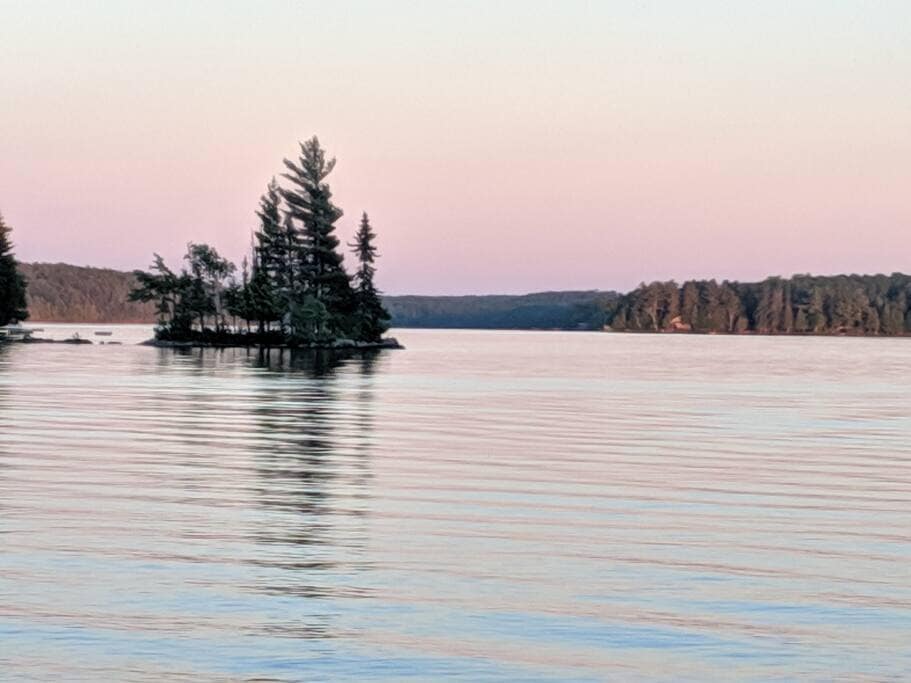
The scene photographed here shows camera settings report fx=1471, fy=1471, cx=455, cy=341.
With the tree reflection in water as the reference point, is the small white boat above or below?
above

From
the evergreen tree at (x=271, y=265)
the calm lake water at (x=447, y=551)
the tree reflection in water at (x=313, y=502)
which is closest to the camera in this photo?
the calm lake water at (x=447, y=551)

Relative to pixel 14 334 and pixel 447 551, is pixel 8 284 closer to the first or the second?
pixel 14 334

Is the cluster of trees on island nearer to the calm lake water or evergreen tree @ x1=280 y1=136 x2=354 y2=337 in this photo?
evergreen tree @ x1=280 y1=136 x2=354 y2=337

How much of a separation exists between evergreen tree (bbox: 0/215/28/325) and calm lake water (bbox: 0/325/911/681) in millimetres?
100352

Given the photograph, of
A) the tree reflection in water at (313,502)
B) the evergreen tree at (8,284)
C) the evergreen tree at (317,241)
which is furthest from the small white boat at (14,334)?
the tree reflection in water at (313,502)

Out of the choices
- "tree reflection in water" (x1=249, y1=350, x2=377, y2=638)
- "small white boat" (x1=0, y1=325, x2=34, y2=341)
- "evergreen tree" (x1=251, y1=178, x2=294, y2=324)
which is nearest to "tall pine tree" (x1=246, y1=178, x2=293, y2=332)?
"evergreen tree" (x1=251, y1=178, x2=294, y2=324)

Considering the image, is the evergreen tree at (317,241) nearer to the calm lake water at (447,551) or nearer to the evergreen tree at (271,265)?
the evergreen tree at (271,265)

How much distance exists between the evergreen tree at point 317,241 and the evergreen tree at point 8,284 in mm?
26389

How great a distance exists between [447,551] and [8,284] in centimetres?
12504

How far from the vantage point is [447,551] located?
16547 mm

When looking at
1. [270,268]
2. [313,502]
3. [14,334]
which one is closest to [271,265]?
[270,268]

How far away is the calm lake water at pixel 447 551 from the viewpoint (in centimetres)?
1152

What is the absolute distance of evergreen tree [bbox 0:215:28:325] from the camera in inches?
5276

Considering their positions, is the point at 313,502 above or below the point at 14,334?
below
